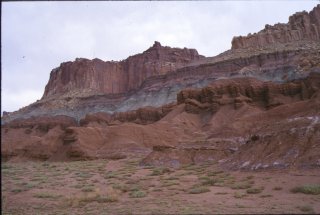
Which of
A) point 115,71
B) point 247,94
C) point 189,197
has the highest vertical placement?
point 115,71

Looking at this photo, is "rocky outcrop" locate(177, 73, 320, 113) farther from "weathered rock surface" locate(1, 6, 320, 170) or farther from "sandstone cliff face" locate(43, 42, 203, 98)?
"sandstone cliff face" locate(43, 42, 203, 98)

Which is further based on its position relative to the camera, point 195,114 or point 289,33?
point 289,33

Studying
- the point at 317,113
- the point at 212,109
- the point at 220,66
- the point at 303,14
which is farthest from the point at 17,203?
the point at 303,14

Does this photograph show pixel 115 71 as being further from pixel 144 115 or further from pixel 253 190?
pixel 253 190

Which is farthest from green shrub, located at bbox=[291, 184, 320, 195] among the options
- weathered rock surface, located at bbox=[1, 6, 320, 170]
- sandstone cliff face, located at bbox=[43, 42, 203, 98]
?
sandstone cliff face, located at bbox=[43, 42, 203, 98]

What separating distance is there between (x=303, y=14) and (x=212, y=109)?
193ft

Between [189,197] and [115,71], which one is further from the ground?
[115,71]

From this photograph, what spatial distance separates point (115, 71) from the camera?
134 metres

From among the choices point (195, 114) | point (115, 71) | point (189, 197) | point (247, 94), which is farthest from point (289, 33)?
point (189, 197)

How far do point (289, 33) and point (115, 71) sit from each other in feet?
203

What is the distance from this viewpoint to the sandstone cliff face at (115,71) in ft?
410

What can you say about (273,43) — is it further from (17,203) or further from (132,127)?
(17,203)

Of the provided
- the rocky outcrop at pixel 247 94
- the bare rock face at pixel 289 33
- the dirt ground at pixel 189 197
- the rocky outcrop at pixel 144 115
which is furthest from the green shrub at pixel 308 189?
the bare rock face at pixel 289 33

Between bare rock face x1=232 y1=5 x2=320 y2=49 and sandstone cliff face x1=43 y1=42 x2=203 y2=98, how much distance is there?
30.0 meters
